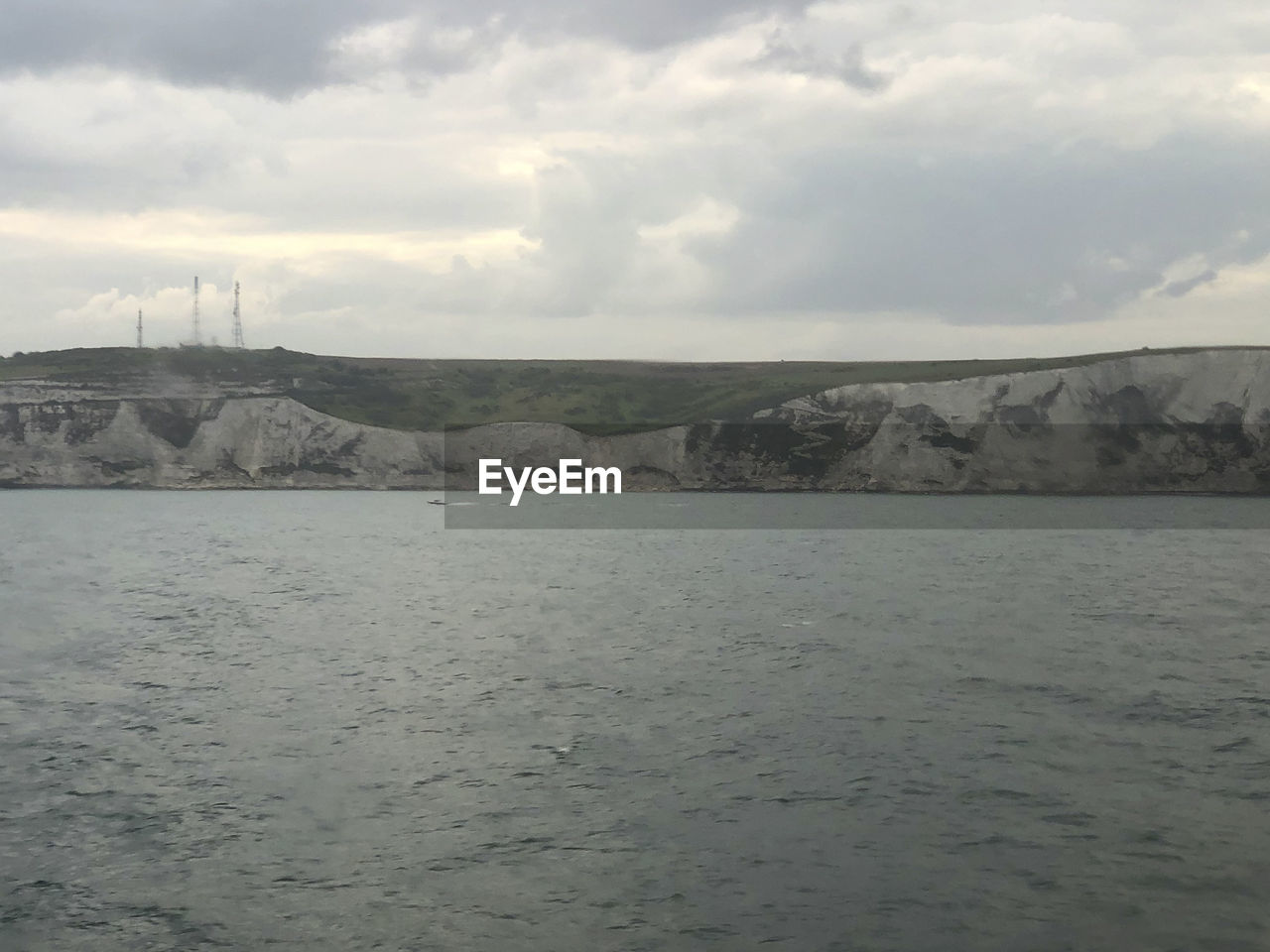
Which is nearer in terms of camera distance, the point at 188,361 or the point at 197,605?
the point at 197,605

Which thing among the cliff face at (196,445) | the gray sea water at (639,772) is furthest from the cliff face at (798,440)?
the gray sea water at (639,772)

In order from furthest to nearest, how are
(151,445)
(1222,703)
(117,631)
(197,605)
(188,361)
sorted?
(188,361) → (151,445) → (197,605) → (117,631) → (1222,703)

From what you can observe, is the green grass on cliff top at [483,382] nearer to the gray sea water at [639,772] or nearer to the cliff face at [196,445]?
the cliff face at [196,445]

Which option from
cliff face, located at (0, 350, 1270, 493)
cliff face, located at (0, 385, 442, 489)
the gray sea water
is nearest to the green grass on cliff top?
cliff face, located at (0, 350, 1270, 493)

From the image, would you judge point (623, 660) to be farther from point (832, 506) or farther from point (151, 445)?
point (151, 445)

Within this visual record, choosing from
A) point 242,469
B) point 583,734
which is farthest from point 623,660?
point 242,469

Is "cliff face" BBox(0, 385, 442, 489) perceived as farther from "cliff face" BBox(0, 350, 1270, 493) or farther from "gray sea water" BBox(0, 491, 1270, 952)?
"gray sea water" BBox(0, 491, 1270, 952)
